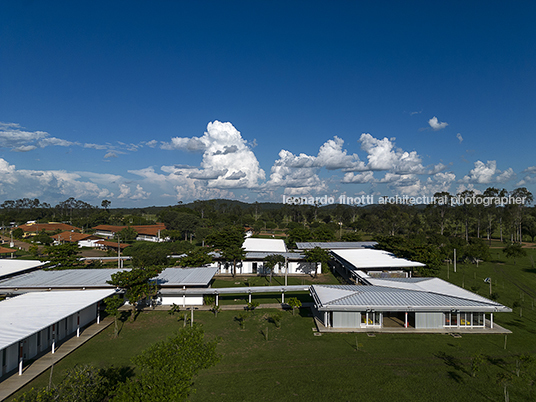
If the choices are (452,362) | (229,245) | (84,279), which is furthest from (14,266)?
(452,362)

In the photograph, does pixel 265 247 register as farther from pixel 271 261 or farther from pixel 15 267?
pixel 15 267

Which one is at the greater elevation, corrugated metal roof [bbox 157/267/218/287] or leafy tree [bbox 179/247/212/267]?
leafy tree [bbox 179/247/212/267]

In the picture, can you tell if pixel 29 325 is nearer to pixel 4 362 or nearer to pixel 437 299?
pixel 4 362

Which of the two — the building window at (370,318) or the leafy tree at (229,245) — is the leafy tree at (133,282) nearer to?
the leafy tree at (229,245)

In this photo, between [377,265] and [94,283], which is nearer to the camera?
[94,283]

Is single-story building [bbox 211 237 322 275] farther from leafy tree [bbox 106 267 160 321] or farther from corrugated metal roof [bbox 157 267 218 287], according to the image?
leafy tree [bbox 106 267 160 321]

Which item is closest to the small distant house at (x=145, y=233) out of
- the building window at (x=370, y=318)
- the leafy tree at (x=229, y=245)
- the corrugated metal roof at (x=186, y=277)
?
the leafy tree at (x=229, y=245)

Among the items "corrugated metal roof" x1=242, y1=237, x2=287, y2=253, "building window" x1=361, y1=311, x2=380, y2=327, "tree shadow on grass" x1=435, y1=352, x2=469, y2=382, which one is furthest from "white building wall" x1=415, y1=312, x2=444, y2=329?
"corrugated metal roof" x1=242, y1=237, x2=287, y2=253
